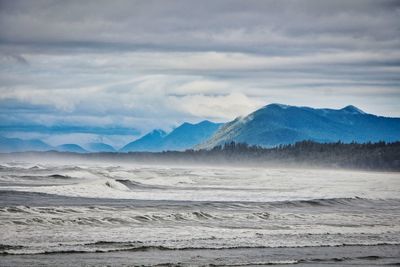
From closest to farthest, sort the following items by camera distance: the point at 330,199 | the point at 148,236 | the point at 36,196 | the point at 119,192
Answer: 1. the point at 148,236
2. the point at 36,196
3. the point at 330,199
4. the point at 119,192

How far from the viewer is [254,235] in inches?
1202

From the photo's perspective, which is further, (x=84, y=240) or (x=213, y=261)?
(x=84, y=240)

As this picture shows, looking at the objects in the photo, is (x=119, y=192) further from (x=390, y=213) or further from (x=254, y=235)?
(x=254, y=235)

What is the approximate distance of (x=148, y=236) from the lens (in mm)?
28828

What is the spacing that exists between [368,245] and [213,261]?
8039 millimetres

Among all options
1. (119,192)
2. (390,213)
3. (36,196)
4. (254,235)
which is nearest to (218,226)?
(254,235)

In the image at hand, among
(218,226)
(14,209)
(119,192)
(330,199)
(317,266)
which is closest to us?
(317,266)

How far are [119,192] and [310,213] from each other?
19.8m

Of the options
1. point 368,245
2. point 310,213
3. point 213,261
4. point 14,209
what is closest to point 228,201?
point 310,213

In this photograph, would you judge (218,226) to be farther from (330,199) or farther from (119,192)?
(119,192)

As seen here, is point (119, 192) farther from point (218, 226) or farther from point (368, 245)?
point (368, 245)

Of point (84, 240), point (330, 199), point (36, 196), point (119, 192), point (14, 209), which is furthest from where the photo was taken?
point (119, 192)

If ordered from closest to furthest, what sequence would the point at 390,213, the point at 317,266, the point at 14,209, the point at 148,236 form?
the point at 317,266, the point at 148,236, the point at 14,209, the point at 390,213

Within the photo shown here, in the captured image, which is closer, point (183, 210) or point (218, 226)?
point (218, 226)
